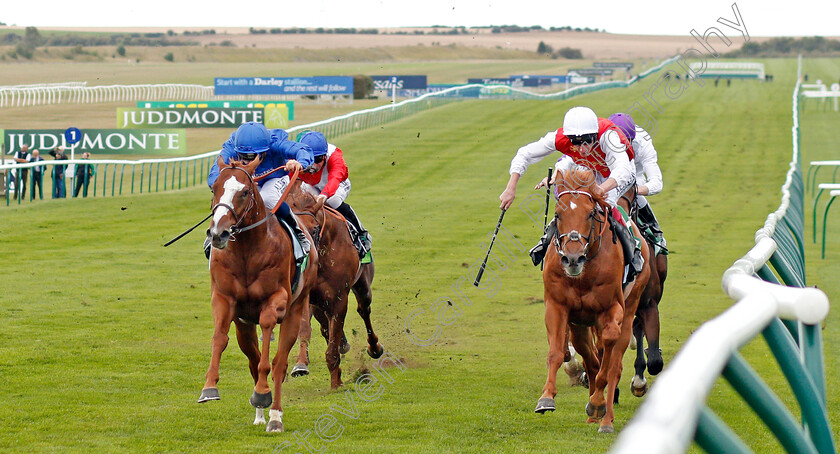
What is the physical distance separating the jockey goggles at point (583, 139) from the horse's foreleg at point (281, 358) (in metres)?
2.10

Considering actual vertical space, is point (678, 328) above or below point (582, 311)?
below

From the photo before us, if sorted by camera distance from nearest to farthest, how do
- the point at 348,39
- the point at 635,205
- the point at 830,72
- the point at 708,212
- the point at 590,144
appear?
1. the point at 590,144
2. the point at 635,205
3. the point at 708,212
4. the point at 830,72
5. the point at 348,39

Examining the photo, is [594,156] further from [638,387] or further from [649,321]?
[638,387]

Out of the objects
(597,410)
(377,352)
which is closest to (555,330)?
(597,410)

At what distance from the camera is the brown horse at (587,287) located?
5.96 metres

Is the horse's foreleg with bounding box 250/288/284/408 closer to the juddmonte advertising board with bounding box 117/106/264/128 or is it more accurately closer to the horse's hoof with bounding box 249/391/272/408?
the horse's hoof with bounding box 249/391/272/408

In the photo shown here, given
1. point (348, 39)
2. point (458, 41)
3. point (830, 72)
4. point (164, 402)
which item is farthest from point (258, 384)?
point (458, 41)

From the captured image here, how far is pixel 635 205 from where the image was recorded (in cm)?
737

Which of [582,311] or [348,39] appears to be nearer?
[582,311]

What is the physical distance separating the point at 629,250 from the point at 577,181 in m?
0.71

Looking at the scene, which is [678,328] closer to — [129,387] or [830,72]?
[129,387]

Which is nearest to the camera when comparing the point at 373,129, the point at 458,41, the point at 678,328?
the point at 678,328

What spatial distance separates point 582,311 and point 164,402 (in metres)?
2.96

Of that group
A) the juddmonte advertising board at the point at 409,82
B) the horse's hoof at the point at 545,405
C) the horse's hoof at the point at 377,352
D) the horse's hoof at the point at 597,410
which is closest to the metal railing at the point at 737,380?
the horse's hoof at the point at 545,405
